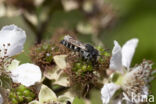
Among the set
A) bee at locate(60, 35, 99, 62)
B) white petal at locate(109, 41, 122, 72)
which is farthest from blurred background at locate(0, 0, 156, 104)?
bee at locate(60, 35, 99, 62)

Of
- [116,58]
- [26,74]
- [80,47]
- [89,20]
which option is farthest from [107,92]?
[89,20]

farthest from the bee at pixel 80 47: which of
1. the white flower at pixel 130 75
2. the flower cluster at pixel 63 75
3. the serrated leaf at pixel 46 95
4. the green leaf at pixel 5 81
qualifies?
the green leaf at pixel 5 81

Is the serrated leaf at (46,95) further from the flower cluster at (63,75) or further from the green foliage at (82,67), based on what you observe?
the green foliage at (82,67)

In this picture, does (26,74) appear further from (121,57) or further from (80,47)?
(121,57)

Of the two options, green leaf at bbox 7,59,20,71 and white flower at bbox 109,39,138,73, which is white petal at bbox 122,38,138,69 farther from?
green leaf at bbox 7,59,20,71

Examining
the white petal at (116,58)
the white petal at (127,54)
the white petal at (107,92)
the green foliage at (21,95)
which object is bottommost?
the green foliage at (21,95)

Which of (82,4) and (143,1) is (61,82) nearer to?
(82,4)
